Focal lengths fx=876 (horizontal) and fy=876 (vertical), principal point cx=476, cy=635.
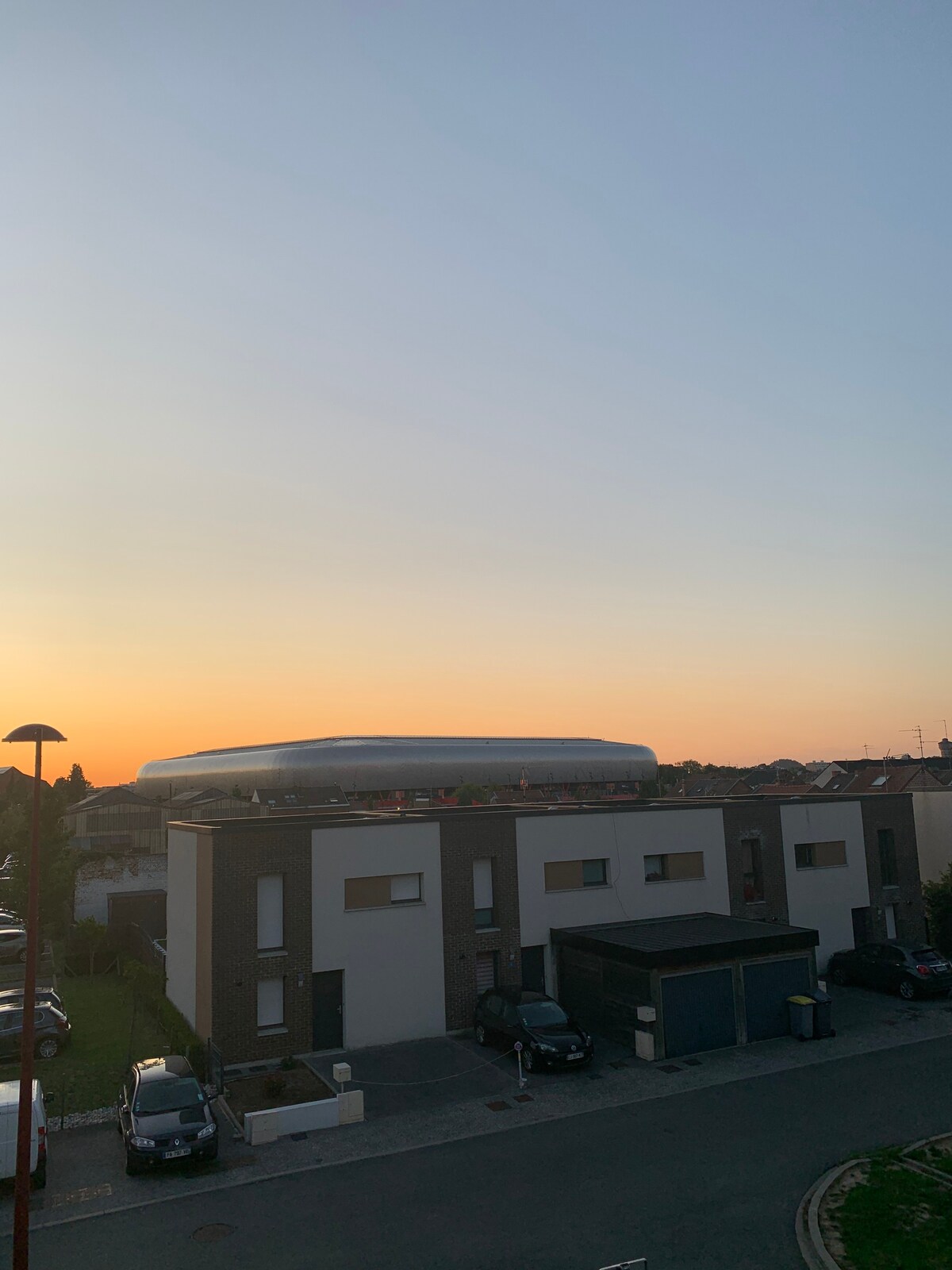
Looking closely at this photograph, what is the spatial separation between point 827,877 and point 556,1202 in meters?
23.4

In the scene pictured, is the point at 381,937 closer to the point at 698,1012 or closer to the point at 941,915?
the point at 698,1012

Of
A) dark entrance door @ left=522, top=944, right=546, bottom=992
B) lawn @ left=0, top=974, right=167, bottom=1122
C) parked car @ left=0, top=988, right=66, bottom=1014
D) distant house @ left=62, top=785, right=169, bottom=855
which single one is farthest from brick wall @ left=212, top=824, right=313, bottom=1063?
distant house @ left=62, top=785, right=169, bottom=855

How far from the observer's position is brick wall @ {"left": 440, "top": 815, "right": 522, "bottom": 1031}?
1097 inches

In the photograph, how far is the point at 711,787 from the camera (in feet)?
413

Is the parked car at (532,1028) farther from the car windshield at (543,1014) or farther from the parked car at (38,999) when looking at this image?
the parked car at (38,999)

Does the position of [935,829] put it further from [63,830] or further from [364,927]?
[63,830]

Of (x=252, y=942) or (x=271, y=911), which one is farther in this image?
(x=271, y=911)

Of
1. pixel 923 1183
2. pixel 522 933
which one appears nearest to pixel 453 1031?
pixel 522 933

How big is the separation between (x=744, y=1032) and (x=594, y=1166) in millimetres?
10483

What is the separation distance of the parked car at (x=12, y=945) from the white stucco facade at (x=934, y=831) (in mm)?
44565

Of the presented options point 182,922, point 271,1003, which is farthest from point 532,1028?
point 182,922

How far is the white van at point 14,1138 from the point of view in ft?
54.0

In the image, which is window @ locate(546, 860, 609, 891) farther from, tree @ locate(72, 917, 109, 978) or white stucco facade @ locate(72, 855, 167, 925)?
white stucco facade @ locate(72, 855, 167, 925)

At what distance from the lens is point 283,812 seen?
6003cm
